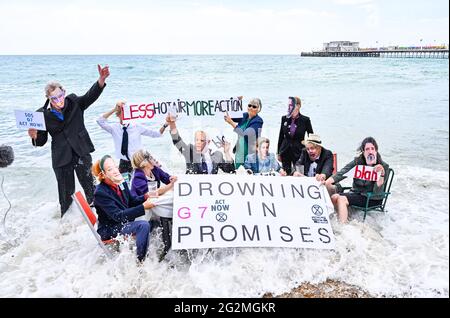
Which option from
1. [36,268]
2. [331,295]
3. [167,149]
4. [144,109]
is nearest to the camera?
[331,295]

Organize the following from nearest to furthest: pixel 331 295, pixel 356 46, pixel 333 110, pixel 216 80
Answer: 1. pixel 331 295
2. pixel 333 110
3. pixel 216 80
4. pixel 356 46

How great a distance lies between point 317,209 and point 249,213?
95 cm

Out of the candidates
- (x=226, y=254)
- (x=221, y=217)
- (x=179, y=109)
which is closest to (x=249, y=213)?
(x=221, y=217)

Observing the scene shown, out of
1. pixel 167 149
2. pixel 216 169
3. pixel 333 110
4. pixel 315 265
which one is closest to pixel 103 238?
pixel 216 169

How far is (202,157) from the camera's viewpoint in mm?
5797

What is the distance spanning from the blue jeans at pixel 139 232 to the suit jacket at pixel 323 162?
8.84ft

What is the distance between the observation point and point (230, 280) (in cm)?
427

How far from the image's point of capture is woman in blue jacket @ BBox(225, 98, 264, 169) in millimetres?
6078

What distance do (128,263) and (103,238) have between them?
1.43 feet

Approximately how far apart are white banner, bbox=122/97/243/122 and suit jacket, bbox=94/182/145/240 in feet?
6.03

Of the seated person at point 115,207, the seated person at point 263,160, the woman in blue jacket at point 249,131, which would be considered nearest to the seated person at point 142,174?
the seated person at point 115,207

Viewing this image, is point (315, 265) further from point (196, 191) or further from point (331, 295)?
point (196, 191)

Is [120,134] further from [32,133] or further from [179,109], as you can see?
[32,133]

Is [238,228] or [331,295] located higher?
[238,228]
